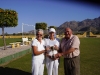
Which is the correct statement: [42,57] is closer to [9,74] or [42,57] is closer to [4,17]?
[9,74]

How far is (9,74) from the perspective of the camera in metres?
6.64

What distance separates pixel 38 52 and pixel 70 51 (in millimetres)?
739

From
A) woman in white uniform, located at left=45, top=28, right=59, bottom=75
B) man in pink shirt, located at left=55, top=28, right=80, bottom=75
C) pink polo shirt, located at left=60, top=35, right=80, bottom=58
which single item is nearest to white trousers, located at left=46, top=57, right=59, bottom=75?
woman in white uniform, located at left=45, top=28, right=59, bottom=75

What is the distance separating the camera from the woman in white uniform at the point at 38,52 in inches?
167

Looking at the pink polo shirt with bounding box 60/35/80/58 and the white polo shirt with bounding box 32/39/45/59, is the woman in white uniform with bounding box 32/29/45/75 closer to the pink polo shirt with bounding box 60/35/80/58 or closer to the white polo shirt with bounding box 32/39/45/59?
→ the white polo shirt with bounding box 32/39/45/59

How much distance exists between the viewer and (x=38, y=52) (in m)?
4.22

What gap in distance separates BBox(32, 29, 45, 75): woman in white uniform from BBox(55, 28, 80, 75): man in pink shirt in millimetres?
398

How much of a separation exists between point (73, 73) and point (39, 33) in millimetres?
1263

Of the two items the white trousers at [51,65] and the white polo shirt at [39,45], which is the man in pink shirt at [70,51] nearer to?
the white trousers at [51,65]

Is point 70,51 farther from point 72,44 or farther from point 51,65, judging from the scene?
point 51,65

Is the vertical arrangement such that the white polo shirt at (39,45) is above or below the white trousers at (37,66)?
above

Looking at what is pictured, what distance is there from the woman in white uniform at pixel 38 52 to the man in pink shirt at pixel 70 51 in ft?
1.31

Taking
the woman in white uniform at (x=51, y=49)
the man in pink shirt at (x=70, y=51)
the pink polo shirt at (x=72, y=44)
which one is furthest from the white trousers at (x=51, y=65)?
the pink polo shirt at (x=72, y=44)

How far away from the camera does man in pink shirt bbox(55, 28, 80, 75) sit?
4.29 metres
